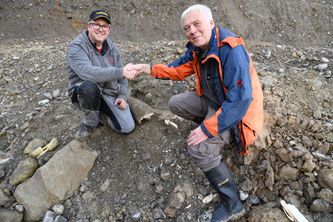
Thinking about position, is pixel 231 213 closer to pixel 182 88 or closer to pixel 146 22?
pixel 182 88

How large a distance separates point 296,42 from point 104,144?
32.7ft

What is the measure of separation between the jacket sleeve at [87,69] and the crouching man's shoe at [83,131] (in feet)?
2.55

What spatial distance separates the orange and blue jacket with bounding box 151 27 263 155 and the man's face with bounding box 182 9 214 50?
0.07m

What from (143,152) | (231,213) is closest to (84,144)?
(143,152)

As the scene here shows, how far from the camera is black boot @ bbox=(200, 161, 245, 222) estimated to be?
2.42m

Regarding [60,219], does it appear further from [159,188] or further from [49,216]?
[159,188]

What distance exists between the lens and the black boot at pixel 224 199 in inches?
95.2

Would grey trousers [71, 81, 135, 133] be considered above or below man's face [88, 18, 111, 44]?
below

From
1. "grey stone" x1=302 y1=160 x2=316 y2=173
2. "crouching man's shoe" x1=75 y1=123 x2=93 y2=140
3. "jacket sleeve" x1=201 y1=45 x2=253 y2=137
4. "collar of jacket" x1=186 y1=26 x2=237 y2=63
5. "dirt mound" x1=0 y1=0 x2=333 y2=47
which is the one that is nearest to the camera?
"jacket sleeve" x1=201 y1=45 x2=253 y2=137

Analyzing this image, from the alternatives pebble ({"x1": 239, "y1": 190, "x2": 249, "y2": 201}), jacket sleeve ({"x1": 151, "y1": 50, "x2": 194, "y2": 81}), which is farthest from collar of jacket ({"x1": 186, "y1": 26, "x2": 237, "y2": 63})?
pebble ({"x1": 239, "y1": 190, "x2": 249, "y2": 201})

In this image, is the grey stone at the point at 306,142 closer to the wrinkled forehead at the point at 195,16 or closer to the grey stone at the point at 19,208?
the wrinkled forehead at the point at 195,16

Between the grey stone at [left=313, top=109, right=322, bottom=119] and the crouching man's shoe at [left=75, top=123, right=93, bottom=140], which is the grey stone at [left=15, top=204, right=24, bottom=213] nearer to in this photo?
the crouching man's shoe at [left=75, top=123, right=93, bottom=140]

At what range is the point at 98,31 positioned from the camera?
9.91ft

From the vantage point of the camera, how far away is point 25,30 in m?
8.35
